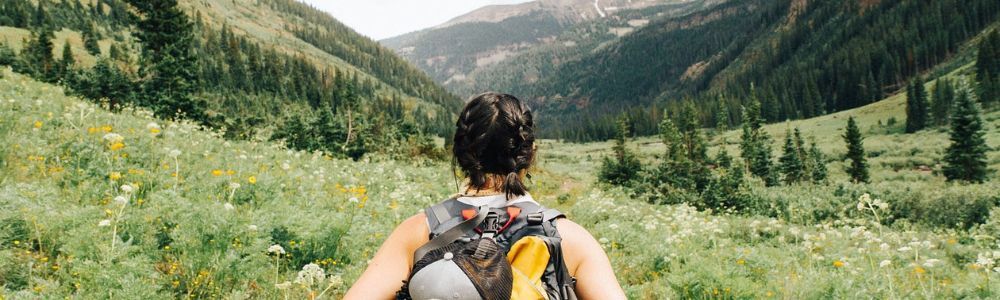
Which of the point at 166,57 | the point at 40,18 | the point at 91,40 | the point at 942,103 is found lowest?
the point at 942,103

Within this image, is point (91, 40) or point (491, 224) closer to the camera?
point (491, 224)

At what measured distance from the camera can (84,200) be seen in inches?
220

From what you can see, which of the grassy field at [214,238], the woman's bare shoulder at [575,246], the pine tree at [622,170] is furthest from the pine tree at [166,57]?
the woman's bare shoulder at [575,246]

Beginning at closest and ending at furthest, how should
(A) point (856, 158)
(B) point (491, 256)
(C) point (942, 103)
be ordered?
1. (B) point (491, 256)
2. (A) point (856, 158)
3. (C) point (942, 103)

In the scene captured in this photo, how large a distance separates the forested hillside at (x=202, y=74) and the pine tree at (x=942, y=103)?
3148 inches

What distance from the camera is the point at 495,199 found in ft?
7.54

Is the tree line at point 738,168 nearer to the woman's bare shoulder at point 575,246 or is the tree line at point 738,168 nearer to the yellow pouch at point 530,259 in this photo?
the woman's bare shoulder at point 575,246

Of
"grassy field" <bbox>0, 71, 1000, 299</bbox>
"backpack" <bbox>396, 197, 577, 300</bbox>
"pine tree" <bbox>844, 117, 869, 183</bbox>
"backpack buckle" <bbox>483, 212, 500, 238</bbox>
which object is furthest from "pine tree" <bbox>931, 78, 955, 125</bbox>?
"backpack buckle" <bbox>483, 212, 500, 238</bbox>

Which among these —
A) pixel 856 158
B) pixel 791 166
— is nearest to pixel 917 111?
pixel 856 158

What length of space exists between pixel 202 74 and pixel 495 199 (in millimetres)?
124693

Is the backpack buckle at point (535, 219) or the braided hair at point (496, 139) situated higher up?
the braided hair at point (496, 139)

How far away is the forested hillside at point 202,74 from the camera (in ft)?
103

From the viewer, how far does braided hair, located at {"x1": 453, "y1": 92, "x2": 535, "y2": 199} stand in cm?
221

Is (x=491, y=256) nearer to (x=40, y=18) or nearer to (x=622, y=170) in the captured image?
(x=622, y=170)
